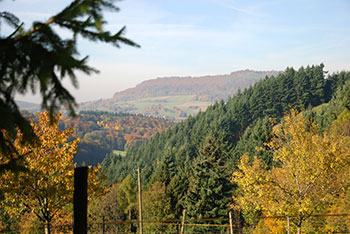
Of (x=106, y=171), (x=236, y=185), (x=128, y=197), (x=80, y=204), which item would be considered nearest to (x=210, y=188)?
(x=236, y=185)

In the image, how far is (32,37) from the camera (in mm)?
2555

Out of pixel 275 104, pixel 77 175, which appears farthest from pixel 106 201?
pixel 275 104

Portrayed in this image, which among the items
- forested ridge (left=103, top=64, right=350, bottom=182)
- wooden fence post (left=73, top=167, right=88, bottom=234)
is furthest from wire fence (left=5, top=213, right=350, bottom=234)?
forested ridge (left=103, top=64, right=350, bottom=182)

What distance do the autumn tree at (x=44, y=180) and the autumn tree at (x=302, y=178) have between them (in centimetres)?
817

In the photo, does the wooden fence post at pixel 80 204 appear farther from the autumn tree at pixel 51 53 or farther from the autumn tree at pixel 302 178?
the autumn tree at pixel 302 178

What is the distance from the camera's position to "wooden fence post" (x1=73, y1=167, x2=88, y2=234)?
348cm

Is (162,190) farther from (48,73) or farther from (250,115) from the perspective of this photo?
(250,115)

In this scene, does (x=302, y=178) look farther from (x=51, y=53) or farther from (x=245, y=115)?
(x=245, y=115)

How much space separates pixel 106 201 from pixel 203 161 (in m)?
18.1

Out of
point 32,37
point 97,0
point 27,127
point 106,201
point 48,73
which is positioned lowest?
point 106,201

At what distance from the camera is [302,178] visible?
15.0m

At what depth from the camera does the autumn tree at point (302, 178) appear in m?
14.6

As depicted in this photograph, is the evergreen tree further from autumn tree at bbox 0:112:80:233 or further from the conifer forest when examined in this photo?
autumn tree at bbox 0:112:80:233

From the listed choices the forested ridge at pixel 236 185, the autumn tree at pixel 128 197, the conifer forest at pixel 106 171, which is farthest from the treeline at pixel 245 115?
the conifer forest at pixel 106 171
